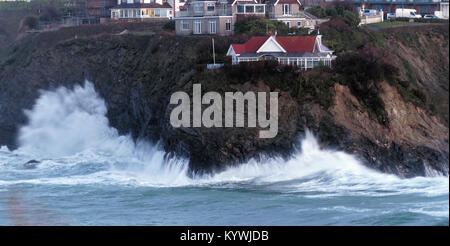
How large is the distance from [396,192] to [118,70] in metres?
22.6

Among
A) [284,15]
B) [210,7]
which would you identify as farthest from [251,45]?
[284,15]

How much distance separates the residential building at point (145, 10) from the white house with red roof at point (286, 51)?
21.5 m

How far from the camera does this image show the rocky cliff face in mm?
40000

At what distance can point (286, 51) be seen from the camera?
4522 cm

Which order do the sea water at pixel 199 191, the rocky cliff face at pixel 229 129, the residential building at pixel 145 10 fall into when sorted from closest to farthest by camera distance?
1. the sea water at pixel 199 191
2. the rocky cliff face at pixel 229 129
3. the residential building at pixel 145 10

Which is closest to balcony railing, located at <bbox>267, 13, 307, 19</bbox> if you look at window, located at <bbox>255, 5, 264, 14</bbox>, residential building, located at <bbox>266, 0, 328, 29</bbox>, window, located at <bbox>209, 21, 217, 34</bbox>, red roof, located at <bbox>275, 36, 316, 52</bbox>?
residential building, located at <bbox>266, 0, 328, 29</bbox>

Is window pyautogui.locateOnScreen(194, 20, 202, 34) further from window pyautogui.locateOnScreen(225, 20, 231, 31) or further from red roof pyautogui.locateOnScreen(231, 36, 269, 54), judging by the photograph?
red roof pyautogui.locateOnScreen(231, 36, 269, 54)

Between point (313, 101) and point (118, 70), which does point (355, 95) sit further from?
point (118, 70)

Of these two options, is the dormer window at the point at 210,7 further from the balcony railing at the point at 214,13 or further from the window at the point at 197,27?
the window at the point at 197,27

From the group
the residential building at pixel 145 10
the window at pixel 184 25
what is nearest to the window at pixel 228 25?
the window at pixel 184 25

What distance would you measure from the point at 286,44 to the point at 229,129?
637 centimetres

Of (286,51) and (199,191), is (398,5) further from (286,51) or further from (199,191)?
(199,191)

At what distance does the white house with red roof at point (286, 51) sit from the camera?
44625mm
